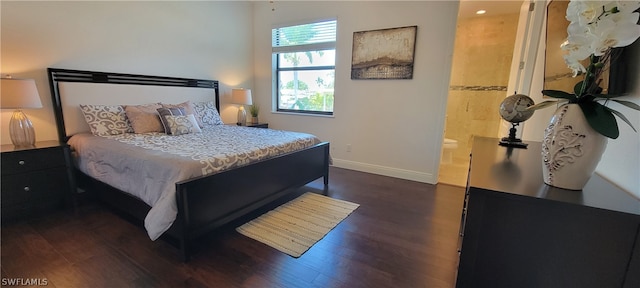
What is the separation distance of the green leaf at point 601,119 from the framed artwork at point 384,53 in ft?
8.74

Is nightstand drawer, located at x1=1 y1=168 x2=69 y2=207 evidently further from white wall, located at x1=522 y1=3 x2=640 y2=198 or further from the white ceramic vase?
white wall, located at x1=522 y1=3 x2=640 y2=198

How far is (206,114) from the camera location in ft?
12.2

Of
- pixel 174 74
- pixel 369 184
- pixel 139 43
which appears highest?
pixel 139 43

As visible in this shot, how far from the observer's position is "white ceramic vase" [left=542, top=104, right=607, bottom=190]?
0.90 meters

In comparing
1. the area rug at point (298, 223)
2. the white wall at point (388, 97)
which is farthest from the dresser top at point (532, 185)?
the white wall at point (388, 97)

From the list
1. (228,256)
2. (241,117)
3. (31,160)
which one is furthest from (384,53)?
(31,160)

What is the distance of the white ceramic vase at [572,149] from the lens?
0.90 m

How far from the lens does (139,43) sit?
3.19 meters

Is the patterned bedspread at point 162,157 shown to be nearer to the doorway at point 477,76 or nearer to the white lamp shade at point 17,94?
the white lamp shade at point 17,94

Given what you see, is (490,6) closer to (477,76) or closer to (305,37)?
(477,76)

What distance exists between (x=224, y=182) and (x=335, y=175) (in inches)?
79.5

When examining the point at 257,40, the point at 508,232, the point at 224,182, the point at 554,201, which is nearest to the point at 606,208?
the point at 554,201

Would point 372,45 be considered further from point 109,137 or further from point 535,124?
point 109,137

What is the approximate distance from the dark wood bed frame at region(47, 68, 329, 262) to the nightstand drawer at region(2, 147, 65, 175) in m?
0.30
